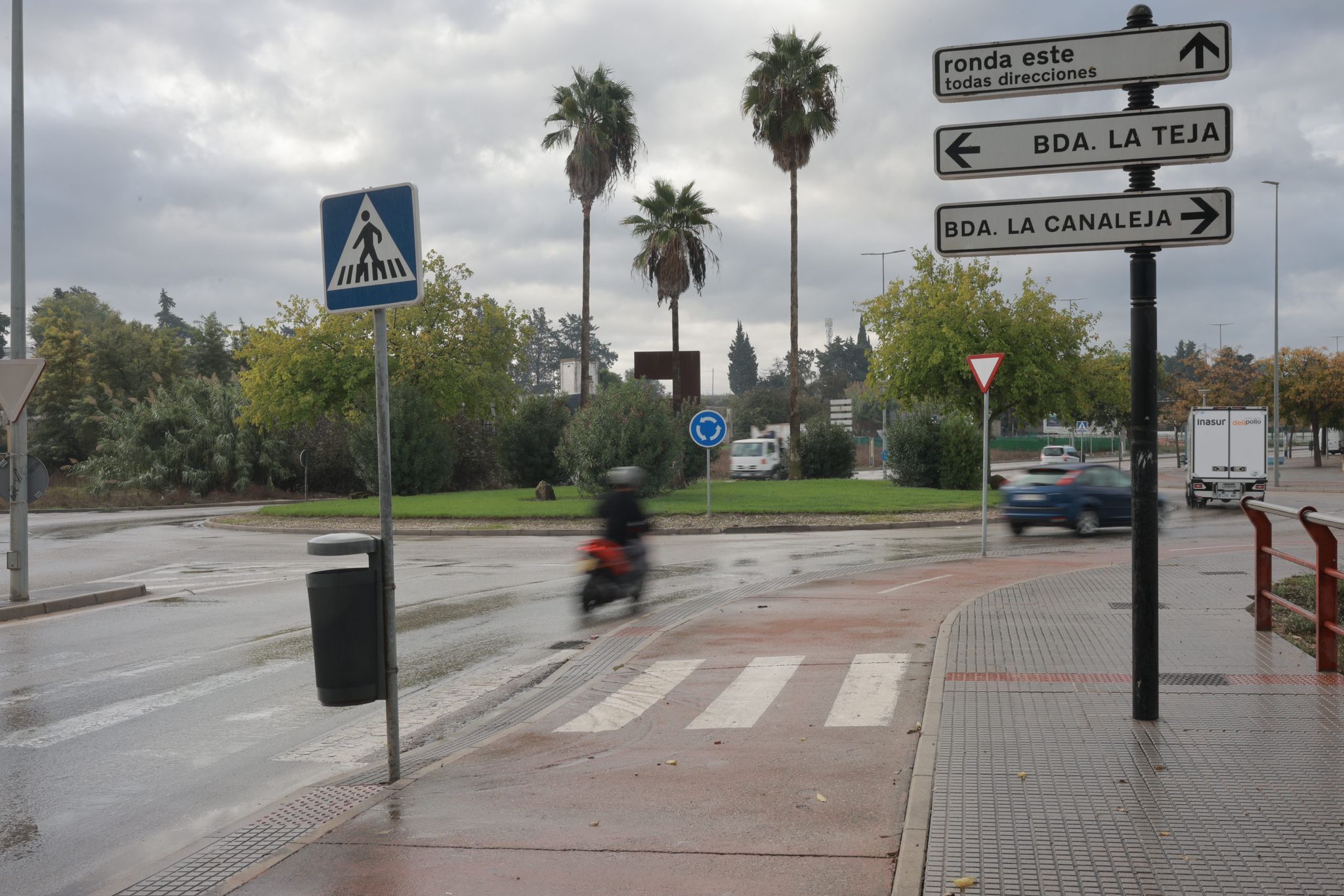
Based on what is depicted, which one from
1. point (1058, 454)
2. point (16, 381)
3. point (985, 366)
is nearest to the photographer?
point (16, 381)

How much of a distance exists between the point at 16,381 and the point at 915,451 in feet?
102

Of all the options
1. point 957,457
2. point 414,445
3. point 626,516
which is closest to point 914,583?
point 626,516

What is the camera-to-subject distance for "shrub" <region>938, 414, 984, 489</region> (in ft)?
132

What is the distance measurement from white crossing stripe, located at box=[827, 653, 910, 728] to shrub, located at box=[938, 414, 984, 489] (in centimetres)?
3176

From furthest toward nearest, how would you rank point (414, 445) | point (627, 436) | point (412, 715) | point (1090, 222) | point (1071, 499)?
point (414, 445) < point (627, 436) < point (1071, 499) < point (412, 715) < point (1090, 222)

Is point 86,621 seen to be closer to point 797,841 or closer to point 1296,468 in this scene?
point 797,841

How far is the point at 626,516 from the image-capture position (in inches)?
517

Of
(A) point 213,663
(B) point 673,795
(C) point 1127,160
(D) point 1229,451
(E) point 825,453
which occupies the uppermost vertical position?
(C) point 1127,160

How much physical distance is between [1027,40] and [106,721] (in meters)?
7.31

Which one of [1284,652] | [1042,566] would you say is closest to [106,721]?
[1284,652]

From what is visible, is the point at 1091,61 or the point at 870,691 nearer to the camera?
the point at 1091,61

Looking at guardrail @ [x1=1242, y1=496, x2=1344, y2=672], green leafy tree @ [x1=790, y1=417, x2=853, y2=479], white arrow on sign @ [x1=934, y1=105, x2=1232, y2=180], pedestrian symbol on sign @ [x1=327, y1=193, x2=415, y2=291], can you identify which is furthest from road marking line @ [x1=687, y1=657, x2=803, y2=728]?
green leafy tree @ [x1=790, y1=417, x2=853, y2=479]

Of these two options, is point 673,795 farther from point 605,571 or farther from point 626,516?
point 626,516

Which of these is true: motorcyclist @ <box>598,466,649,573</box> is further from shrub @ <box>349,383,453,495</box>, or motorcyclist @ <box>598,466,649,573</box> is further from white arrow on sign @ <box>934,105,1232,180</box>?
shrub @ <box>349,383,453,495</box>
